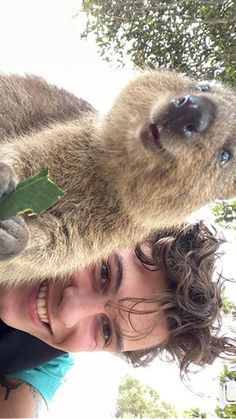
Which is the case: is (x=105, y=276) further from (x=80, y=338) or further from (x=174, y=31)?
(x=174, y=31)

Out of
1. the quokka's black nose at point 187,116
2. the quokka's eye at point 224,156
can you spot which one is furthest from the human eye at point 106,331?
the quokka's black nose at point 187,116

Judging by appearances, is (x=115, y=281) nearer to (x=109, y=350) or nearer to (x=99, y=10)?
(x=109, y=350)

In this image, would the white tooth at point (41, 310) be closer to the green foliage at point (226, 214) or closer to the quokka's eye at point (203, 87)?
the quokka's eye at point (203, 87)

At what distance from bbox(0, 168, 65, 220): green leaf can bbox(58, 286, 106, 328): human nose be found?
2.90 feet

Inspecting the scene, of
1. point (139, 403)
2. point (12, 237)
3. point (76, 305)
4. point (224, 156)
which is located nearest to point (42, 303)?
point (76, 305)

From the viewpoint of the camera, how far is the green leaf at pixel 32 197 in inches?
71.6

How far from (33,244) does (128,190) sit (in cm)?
46

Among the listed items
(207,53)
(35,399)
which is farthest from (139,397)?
(35,399)

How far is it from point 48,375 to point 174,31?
4.72 metres

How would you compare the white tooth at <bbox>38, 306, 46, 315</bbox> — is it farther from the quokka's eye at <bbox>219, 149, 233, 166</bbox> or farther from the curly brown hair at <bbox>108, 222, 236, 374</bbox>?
the quokka's eye at <bbox>219, 149, 233, 166</bbox>

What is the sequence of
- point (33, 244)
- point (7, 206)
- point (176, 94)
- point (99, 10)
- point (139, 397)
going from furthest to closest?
point (139, 397), point (99, 10), point (176, 94), point (33, 244), point (7, 206)

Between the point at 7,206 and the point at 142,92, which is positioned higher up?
the point at 142,92

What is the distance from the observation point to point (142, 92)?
256 cm

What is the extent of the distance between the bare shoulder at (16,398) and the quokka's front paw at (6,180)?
4.77 feet
